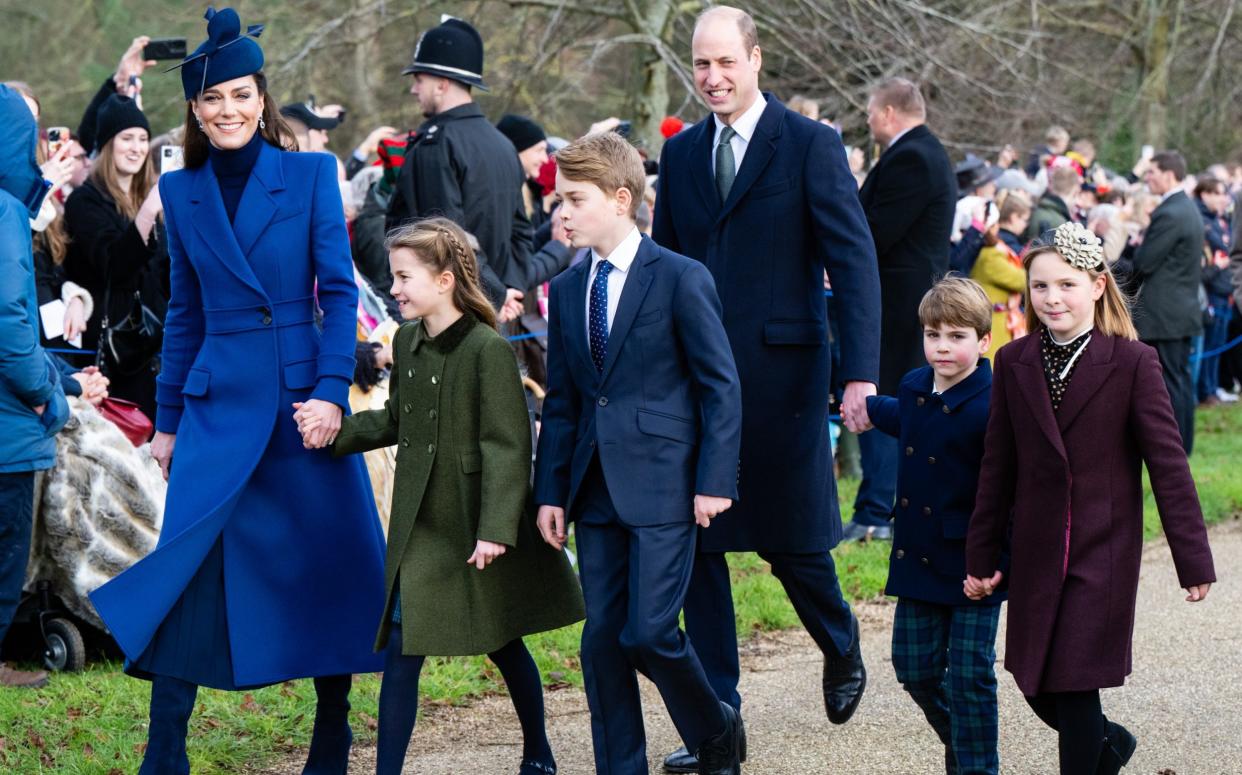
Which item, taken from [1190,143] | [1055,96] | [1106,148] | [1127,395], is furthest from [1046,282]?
[1190,143]

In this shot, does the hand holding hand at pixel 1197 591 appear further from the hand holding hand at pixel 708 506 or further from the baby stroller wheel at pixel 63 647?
the baby stroller wheel at pixel 63 647

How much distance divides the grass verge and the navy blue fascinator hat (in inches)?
81.6

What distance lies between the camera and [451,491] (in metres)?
4.47

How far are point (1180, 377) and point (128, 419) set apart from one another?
24.6ft

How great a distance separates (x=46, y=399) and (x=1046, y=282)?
3176 mm

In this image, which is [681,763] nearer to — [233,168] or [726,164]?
[726,164]

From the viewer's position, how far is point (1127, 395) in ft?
13.8

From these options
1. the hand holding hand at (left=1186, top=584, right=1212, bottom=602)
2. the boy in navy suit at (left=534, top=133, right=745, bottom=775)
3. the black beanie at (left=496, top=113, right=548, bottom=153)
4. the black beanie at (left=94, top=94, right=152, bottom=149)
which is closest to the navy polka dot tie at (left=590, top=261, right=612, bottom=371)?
the boy in navy suit at (left=534, top=133, right=745, bottom=775)

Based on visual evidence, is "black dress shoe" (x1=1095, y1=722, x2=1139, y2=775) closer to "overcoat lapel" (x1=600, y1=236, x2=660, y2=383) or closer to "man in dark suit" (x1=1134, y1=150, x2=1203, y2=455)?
"overcoat lapel" (x1=600, y1=236, x2=660, y2=383)

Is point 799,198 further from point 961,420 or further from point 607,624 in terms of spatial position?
point 607,624

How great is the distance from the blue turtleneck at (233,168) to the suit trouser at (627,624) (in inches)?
51.1

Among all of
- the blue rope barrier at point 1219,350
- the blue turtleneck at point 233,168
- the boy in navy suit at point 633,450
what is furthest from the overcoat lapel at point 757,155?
the blue rope barrier at point 1219,350

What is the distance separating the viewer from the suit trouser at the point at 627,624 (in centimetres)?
424

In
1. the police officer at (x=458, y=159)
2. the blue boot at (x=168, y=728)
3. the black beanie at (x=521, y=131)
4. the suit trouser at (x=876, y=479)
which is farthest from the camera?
the black beanie at (x=521, y=131)
